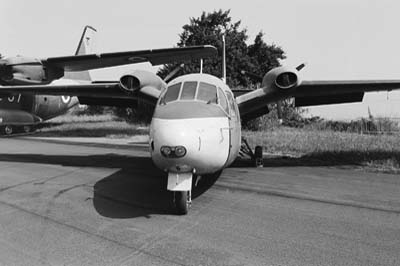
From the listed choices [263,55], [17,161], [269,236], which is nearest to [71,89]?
[17,161]

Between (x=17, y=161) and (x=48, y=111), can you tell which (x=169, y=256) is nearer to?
(x=17, y=161)

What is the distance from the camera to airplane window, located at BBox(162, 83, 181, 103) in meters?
6.20

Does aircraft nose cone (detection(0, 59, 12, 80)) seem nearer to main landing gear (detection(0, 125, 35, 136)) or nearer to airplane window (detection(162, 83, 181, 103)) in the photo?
main landing gear (detection(0, 125, 35, 136))

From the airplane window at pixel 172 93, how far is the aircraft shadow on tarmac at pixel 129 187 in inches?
77.8

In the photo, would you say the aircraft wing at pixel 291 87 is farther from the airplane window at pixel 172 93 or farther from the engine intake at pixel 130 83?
the airplane window at pixel 172 93

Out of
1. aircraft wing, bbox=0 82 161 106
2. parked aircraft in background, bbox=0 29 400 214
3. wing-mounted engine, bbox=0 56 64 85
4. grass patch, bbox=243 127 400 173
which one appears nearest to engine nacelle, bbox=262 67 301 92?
parked aircraft in background, bbox=0 29 400 214

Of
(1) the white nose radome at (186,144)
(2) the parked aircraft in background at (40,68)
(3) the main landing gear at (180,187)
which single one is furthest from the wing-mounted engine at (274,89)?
(2) the parked aircraft in background at (40,68)

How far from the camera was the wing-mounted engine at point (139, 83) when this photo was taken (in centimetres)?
964

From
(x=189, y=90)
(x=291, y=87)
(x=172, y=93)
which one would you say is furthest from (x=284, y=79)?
(x=172, y=93)

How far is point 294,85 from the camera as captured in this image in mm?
9711

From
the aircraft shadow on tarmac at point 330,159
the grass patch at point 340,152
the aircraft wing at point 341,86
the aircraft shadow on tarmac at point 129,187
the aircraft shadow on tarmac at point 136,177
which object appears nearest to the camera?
the aircraft shadow on tarmac at point 129,187

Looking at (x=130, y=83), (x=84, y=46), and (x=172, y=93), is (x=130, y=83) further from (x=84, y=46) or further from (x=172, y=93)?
(x=84, y=46)

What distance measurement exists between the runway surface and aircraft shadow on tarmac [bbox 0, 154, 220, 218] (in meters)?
0.04

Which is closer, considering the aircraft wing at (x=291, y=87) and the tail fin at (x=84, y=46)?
the aircraft wing at (x=291, y=87)
